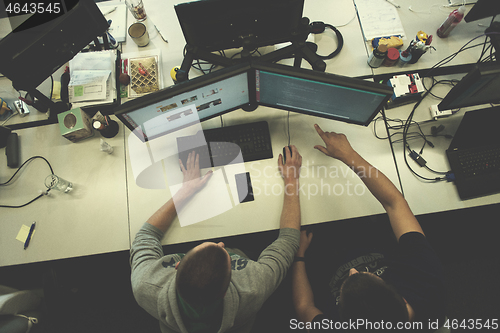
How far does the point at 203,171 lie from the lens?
1.33m

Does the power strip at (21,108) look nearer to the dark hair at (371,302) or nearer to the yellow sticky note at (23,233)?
the yellow sticky note at (23,233)

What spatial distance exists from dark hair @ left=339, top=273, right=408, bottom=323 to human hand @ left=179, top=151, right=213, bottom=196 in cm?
78

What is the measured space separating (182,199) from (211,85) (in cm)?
57

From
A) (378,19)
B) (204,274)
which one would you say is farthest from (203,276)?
(378,19)

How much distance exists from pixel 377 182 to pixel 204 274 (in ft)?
2.86

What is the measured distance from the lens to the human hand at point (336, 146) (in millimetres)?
1264

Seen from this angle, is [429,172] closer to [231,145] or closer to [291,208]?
[291,208]

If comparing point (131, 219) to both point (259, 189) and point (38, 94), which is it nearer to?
point (259, 189)

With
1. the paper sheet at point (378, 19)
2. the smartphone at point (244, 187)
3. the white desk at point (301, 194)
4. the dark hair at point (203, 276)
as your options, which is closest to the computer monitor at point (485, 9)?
the paper sheet at point (378, 19)

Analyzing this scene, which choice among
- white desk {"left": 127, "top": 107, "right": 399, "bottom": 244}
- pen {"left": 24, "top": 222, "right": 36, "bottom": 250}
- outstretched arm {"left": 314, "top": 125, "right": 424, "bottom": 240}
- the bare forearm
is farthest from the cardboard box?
outstretched arm {"left": 314, "top": 125, "right": 424, "bottom": 240}

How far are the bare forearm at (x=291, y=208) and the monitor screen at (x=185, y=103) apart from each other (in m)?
0.48

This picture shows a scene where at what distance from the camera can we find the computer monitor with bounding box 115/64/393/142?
3.11ft

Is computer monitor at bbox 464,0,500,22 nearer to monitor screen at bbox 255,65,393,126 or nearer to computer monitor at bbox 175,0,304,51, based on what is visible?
monitor screen at bbox 255,65,393,126

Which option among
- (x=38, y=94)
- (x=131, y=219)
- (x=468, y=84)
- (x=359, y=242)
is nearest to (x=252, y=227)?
(x=131, y=219)
